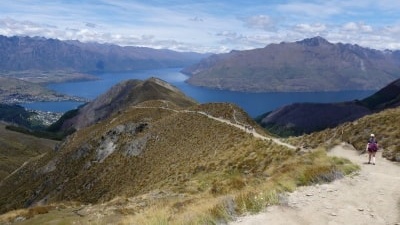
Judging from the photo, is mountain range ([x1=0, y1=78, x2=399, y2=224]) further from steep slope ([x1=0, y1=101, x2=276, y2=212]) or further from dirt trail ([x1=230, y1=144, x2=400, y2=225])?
dirt trail ([x1=230, y1=144, x2=400, y2=225])

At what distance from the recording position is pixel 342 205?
59.0 ft

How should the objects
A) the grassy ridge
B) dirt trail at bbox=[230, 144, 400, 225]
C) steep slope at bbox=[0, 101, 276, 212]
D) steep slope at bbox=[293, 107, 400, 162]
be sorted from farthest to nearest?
steep slope at bbox=[0, 101, 276, 212], steep slope at bbox=[293, 107, 400, 162], the grassy ridge, dirt trail at bbox=[230, 144, 400, 225]

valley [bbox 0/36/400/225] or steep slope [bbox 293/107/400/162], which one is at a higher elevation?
steep slope [bbox 293/107/400/162]

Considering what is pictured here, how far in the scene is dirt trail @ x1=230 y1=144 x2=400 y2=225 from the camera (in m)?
16.1

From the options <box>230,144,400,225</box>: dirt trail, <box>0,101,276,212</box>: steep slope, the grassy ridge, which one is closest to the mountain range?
the grassy ridge

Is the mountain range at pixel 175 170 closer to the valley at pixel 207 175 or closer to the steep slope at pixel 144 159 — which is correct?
the valley at pixel 207 175

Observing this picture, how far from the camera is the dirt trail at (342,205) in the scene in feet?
52.7

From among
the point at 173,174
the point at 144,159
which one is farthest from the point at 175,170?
the point at 144,159

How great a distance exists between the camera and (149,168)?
6166 centimetres

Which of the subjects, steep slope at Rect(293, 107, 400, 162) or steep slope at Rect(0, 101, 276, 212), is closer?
steep slope at Rect(293, 107, 400, 162)

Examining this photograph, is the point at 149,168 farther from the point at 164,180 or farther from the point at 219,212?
the point at 219,212

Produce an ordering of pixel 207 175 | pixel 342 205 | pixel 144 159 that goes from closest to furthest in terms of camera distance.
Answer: pixel 342 205
pixel 207 175
pixel 144 159

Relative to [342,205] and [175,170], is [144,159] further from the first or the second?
[342,205]

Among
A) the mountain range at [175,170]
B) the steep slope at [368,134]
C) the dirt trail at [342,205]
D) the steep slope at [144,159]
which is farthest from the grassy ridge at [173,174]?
the steep slope at [368,134]
